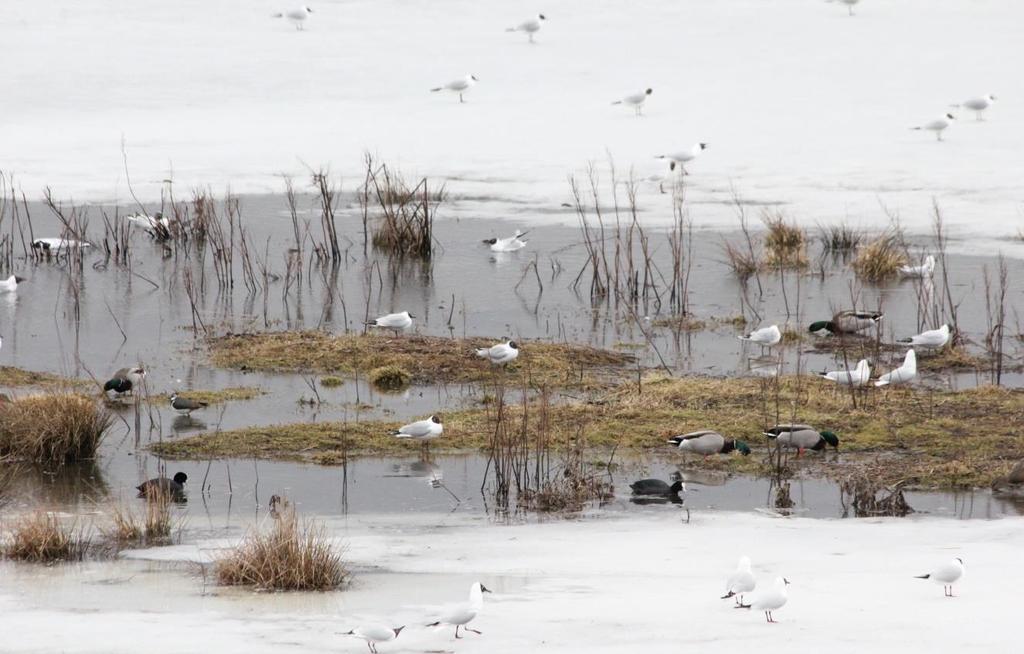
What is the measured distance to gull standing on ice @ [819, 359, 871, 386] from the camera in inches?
502

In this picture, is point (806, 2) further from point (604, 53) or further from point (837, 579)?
point (837, 579)

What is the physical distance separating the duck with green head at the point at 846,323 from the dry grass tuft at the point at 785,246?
3.19 metres

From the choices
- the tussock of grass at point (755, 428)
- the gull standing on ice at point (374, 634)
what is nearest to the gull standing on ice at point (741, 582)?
the gull standing on ice at point (374, 634)

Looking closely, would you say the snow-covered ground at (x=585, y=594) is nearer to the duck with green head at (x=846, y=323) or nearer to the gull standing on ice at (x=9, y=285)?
the duck with green head at (x=846, y=323)

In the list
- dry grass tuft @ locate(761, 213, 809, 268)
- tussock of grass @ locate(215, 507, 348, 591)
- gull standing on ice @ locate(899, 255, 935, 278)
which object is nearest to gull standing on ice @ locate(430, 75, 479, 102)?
dry grass tuft @ locate(761, 213, 809, 268)

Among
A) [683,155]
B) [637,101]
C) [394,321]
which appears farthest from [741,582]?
[637,101]

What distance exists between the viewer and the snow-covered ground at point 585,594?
22.9ft

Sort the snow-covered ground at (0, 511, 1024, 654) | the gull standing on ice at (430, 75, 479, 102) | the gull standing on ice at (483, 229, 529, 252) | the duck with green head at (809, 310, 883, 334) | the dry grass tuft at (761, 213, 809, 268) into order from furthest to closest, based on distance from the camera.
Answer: the gull standing on ice at (430, 75, 479, 102) < the gull standing on ice at (483, 229, 529, 252) < the dry grass tuft at (761, 213, 809, 268) < the duck with green head at (809, 310, 883, 334) < the snow-covered ground at (0, 511, 1024, 654)

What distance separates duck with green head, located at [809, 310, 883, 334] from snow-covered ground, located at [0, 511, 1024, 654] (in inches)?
212

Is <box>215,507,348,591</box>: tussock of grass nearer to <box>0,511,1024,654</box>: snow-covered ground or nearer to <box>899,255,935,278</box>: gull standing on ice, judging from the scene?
<box>0,511,1024,654</box>: snow-covered ground

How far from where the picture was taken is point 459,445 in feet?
37.6

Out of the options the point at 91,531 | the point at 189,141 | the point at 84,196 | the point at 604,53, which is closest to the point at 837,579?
the point at 91,531

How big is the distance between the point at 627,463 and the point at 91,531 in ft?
12.9

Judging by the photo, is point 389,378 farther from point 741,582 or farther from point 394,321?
point 741,582
